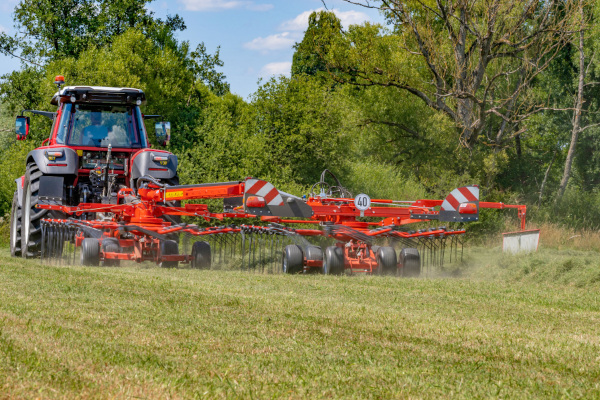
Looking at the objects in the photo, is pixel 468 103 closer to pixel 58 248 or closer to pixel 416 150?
pixel 416 150

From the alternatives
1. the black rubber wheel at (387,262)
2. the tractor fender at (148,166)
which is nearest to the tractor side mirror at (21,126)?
the tractor fender at (148,166)

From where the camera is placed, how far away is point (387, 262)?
435 inches

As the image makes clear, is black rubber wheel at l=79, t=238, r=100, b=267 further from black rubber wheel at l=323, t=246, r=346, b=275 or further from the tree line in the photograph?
the tree line

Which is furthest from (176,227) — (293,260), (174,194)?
(293,260)

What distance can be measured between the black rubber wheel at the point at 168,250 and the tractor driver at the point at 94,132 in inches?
91.5

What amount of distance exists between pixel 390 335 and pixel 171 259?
606 cm

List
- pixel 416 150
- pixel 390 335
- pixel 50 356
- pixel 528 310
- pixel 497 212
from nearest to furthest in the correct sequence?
pixel 50 356, pixel 390 335, pixel 528 310, pixel 497 212, pixel 416 150

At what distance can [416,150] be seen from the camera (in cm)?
2653

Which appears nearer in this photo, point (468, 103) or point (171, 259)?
point (171, 259)

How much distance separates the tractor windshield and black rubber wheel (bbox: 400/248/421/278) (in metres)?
4.39

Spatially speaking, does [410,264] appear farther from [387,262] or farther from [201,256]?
[201,256]

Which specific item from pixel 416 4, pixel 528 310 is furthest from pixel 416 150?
pixel 528 310

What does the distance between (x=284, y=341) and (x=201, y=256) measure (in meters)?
6.47

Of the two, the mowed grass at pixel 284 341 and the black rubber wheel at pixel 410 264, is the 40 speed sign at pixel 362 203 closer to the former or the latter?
the black rubber wheel at pixel 410 264
